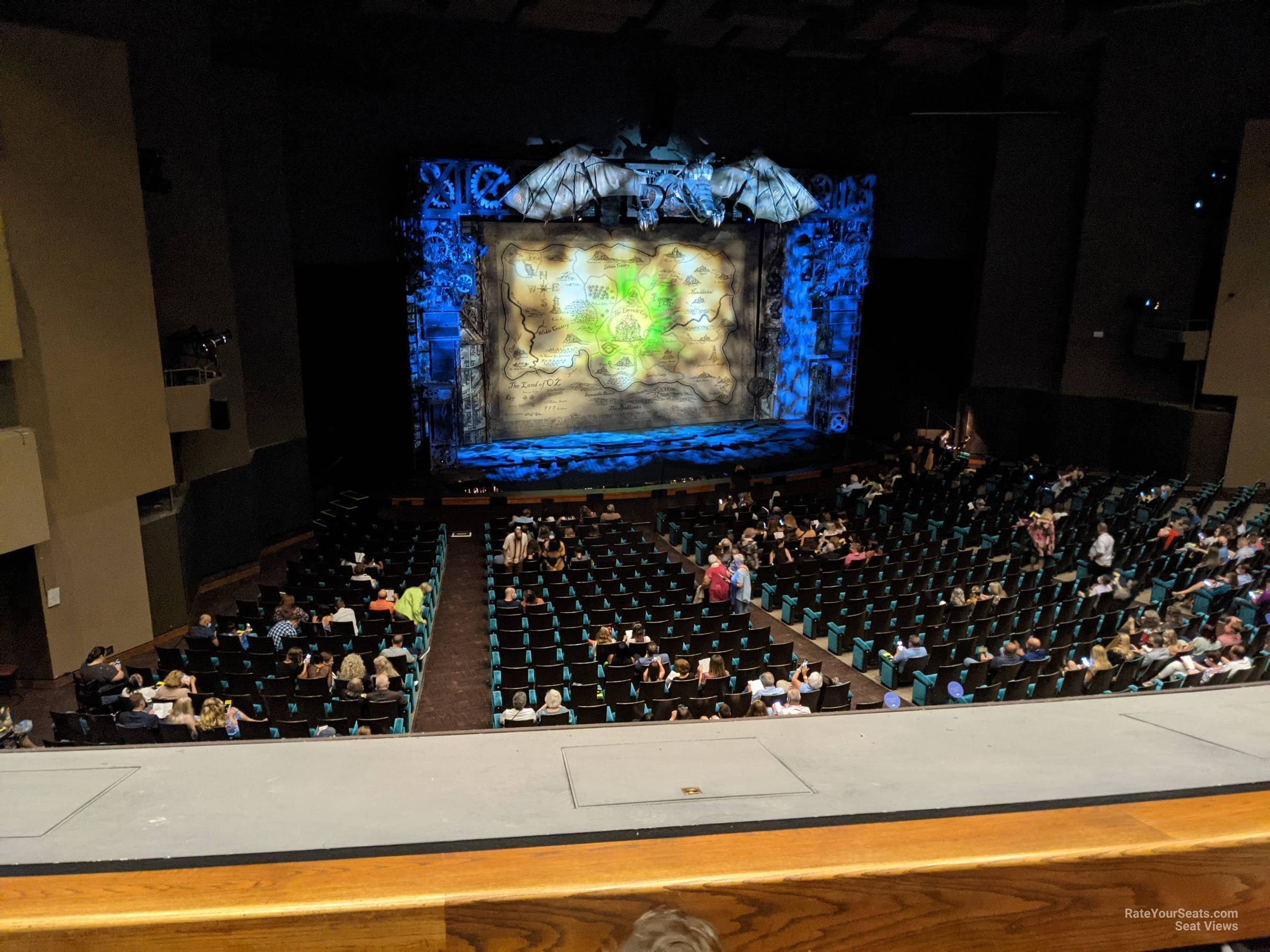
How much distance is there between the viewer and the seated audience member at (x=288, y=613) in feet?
31.5

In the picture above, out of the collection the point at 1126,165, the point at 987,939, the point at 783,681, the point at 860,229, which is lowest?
the point at 783,681

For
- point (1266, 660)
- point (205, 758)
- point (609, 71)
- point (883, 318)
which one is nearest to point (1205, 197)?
point (883, 318)

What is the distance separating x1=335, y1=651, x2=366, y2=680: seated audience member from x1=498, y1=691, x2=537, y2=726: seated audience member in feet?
4.85

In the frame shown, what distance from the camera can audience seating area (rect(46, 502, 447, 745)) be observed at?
719cm

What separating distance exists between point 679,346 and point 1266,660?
47.5ft

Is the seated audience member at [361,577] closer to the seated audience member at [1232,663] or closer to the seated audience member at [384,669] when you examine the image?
the seated audience member at [384,669]

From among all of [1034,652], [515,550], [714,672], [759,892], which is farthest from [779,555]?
[759,892]

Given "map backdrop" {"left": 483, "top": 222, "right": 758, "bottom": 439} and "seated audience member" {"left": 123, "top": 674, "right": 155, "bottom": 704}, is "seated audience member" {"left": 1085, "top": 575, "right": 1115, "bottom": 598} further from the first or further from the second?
"map backdrop" {"left": 483, "top": 222, "right": 758, "bottom": 439}

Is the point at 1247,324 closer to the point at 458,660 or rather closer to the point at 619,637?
the point at 619,637

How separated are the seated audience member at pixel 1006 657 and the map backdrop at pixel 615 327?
13014mm

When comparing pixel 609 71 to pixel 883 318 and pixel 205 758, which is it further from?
pixel 205 758

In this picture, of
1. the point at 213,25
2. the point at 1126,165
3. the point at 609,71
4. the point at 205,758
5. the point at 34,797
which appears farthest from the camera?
the point at 1126,165

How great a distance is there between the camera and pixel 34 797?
4.76 feet

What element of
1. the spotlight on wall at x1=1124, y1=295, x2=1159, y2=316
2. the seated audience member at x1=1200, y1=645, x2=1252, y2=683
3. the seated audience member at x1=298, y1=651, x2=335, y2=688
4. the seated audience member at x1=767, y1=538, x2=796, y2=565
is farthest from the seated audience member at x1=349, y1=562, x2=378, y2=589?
the spotlight on wall at x1=1124, y1=295, x2=1159, y2=316
